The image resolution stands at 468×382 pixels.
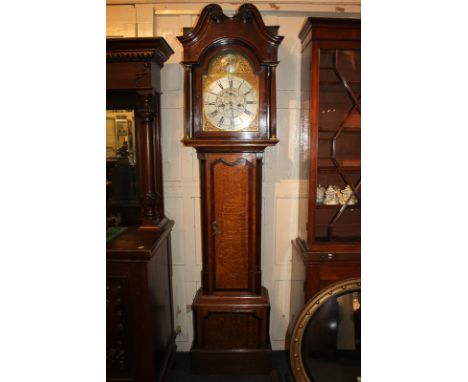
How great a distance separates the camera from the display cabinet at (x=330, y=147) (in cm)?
179

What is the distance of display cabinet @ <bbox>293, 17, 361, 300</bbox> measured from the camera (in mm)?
1793

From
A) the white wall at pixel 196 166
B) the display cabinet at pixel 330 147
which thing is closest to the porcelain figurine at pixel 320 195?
the display cabinet at pixel 330 147

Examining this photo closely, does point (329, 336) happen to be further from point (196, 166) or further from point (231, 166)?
point (196, 166)

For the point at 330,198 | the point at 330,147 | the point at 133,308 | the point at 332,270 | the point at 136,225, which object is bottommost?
the point at 133,308

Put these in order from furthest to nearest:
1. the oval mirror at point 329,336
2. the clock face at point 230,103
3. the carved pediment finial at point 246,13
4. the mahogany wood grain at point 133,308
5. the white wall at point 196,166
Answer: the white wall at point 196,166 → the clock face at point 230,103 → the carved pediment finial at point 246,13 → the mahogany wood grain at point 133,308 → the oval mirror at point 329,336

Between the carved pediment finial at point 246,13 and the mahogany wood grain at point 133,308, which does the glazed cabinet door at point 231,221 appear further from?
the carved pediment finial at point 246,13

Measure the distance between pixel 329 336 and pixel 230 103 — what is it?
142 cm

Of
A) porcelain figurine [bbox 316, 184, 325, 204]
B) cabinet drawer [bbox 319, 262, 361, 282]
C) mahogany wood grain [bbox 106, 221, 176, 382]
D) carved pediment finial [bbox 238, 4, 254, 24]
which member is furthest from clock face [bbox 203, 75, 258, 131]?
cabinet drawer [bbox 319, 262, 361, 282]

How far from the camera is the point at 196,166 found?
7.42 ft

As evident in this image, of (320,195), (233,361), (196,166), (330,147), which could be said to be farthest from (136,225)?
(330,147)

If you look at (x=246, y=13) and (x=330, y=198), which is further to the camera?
(x=330, y=198)

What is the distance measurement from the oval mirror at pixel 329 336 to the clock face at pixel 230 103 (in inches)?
47.6

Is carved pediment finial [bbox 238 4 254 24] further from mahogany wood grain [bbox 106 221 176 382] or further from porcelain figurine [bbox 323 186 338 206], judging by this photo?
mahogany wood grain [bbox 106 221 176 382]
